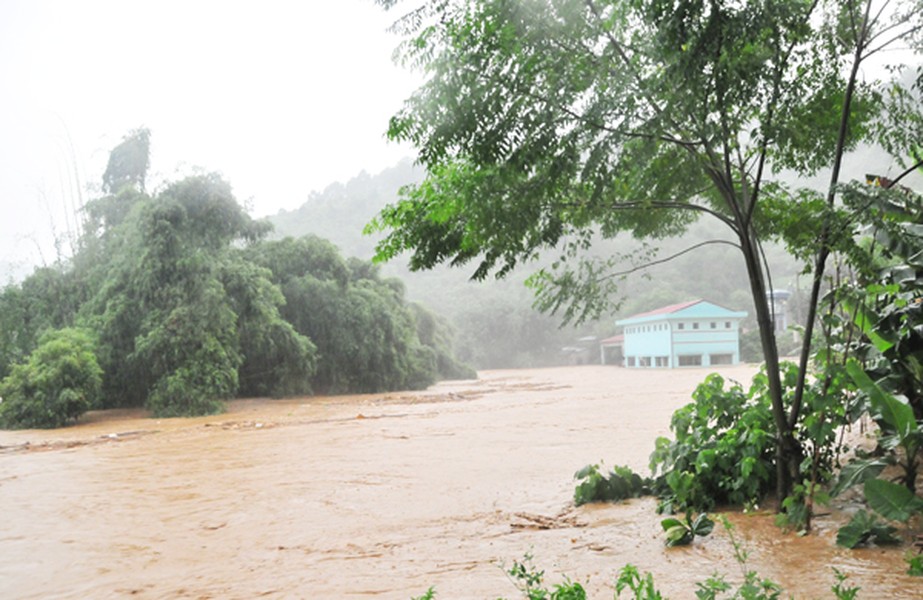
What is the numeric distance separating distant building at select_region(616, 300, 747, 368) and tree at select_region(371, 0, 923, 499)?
1209 inches

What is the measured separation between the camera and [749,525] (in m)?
4.48

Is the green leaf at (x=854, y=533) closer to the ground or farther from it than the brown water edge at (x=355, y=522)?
farther from it

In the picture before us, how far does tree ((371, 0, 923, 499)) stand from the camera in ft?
12.8

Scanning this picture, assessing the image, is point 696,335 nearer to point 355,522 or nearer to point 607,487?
point 607,487

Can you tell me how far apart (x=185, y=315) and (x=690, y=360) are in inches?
1036

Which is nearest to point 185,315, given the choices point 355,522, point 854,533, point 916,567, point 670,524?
point 355,522

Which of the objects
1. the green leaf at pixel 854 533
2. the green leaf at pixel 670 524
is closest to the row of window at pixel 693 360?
the green leaf at pixel 670 524

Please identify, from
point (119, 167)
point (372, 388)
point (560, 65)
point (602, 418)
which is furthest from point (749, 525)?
point (119, 167)

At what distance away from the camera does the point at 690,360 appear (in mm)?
36875

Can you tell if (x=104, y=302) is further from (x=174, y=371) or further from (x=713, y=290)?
(x=713, y=290)

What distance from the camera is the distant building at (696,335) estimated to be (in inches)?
1373

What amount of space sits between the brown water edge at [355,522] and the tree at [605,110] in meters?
1.27

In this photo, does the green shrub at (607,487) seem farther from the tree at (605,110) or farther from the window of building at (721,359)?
the window of building at (721,359)

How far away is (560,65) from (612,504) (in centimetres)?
330
